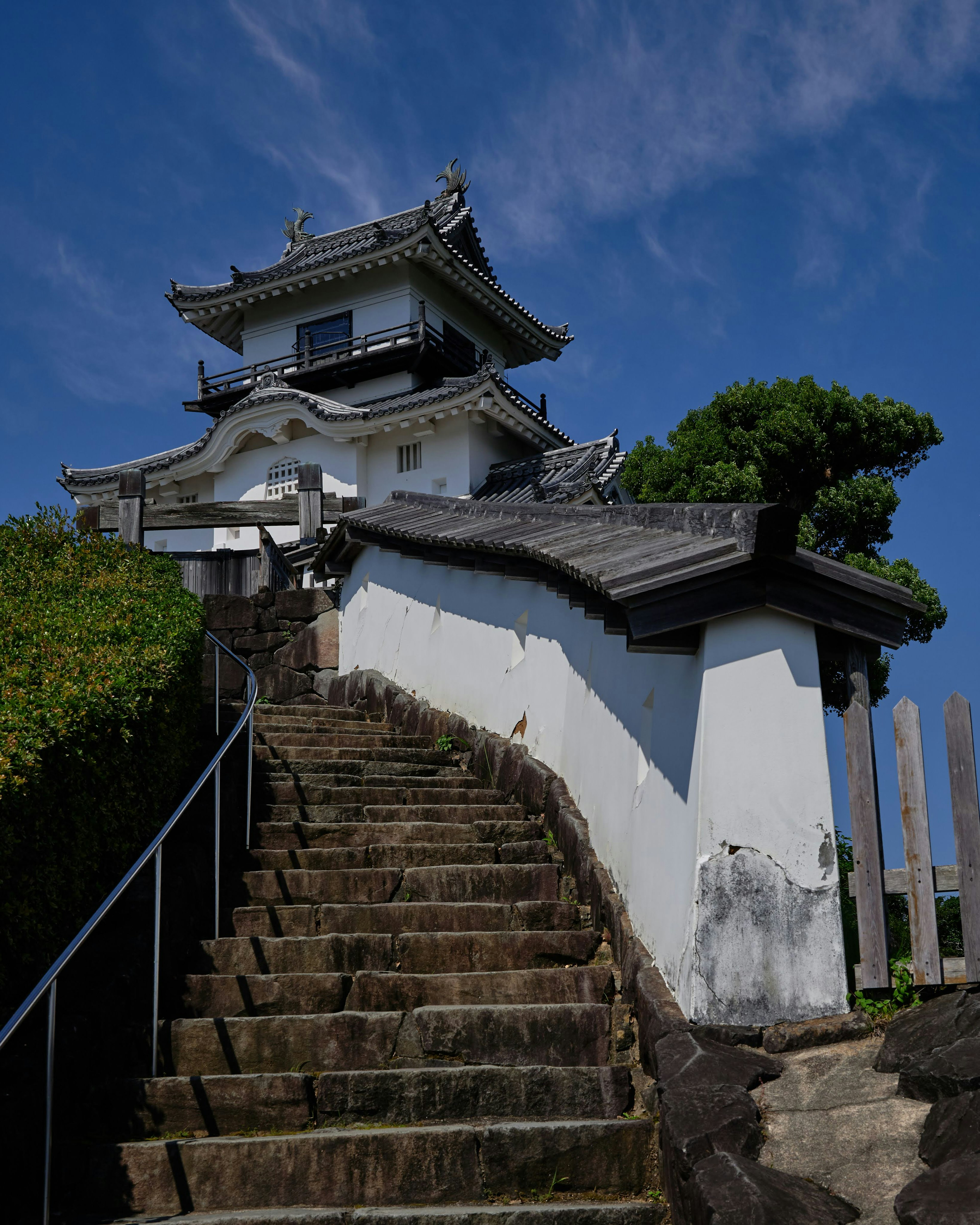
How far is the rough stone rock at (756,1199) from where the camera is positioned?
9.24ft

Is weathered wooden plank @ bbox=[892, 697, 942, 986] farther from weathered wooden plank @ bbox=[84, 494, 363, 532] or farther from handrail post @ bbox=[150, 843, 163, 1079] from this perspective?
weathered wooden plank @ bbox=[84, 494, 363, 532]

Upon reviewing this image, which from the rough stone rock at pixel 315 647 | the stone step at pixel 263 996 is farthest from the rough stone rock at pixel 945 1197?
the rough stone rock at pixel 315 647

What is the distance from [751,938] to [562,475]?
1848cm

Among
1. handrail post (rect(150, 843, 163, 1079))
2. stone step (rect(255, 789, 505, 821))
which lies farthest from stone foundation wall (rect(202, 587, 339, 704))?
handrail post (rect(150, 843, 163, 1079))

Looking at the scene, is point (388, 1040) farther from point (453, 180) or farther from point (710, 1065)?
point (453, 180)

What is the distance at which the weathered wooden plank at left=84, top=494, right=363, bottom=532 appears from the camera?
13.5m

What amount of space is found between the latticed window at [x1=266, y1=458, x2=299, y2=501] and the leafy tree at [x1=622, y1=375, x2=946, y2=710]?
373 inches

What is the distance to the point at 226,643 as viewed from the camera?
12.5m

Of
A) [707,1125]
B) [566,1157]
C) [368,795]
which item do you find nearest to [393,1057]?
[566,1157]

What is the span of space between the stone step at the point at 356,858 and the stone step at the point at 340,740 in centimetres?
187

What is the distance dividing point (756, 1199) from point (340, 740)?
586 centimetres

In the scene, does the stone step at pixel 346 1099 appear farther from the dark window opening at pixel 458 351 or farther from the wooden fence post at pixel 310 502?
the dark window opening at pixel 458 351

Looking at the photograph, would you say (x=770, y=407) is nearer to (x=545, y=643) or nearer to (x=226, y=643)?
(x=226, y=643)

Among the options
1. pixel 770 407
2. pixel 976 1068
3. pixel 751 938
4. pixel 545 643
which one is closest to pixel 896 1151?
pixel 976 1068
